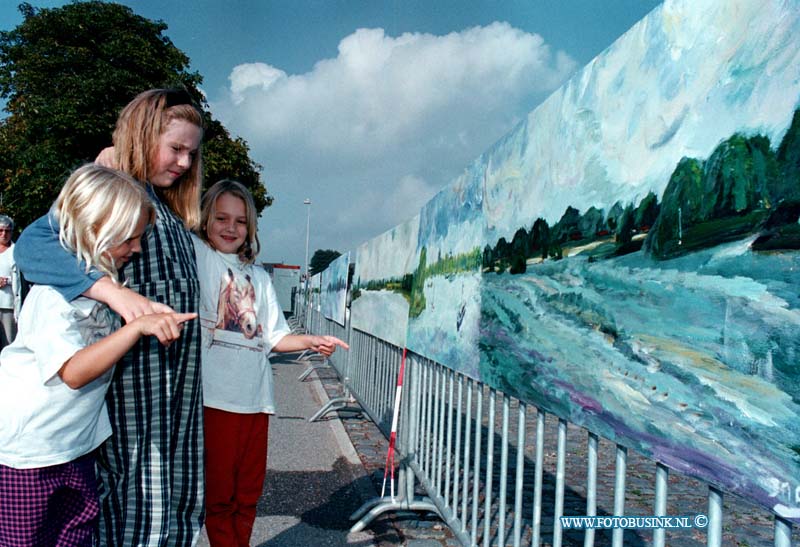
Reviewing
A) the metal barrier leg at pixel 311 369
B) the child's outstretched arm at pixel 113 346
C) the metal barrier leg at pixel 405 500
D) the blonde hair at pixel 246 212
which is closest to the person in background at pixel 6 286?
the metal barrier leg at pixel 311 369

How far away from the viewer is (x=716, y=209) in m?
1.50

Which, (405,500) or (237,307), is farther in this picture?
(405,500)

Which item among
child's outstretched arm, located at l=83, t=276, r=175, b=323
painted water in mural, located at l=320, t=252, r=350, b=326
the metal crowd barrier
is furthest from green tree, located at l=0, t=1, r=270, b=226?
child's outstretched arm, located at l=83, t=276, r=175, b=323

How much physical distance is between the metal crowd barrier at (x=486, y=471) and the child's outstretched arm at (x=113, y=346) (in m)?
1.37

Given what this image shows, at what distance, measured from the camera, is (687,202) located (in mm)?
1596

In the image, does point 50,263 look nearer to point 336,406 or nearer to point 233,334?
point 233,334

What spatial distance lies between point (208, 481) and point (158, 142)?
57.9 inches

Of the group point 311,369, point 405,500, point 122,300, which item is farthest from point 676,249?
point 311,369

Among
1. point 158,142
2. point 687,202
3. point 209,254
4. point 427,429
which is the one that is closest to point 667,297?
point 687,202

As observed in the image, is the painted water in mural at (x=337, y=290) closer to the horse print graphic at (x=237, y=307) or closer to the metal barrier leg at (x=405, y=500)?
the metal barrier leg at (x=405, y=500)

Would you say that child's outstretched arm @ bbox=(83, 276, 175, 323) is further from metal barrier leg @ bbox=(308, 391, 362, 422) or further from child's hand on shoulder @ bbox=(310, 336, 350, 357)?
metal barrier leg @ bbox=(308, 391, 362, 422)

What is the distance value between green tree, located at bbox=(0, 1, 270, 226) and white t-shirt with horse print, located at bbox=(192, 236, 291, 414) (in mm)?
12933

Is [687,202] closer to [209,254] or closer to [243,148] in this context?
[209,254]

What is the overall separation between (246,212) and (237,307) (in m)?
0.46
